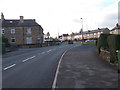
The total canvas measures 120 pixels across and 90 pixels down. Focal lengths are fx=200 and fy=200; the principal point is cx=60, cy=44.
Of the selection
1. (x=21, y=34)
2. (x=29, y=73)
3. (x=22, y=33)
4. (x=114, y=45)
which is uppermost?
(x=22, y=33)

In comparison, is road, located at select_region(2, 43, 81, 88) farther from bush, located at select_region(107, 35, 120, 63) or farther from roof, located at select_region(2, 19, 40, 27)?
roof, located at select_region(2, 19, 40, 27)

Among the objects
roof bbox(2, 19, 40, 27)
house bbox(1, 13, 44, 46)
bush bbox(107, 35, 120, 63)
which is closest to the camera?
bush bbox(107, 35, 120, 63)

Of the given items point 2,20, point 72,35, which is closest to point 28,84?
point 2,20

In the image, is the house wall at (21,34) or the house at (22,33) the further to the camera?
the house at (22,33)

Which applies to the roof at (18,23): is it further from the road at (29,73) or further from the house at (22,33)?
the road at (29,73)

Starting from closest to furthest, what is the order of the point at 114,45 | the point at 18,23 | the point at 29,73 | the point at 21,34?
the point at 29,73
the point at 114,45
the point at 21,34
the point at 18,23

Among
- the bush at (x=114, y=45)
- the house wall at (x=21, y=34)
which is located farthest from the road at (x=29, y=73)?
the house wall at (x=21, y=34)

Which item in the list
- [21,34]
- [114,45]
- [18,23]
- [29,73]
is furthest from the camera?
[18,23]

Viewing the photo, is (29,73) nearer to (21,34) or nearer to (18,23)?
(21,34)

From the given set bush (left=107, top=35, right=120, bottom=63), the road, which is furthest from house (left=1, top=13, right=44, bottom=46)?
bush (left=107, top=35, right=120, bottom=63)

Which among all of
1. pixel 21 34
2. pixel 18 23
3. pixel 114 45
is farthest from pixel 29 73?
pixel 18 23

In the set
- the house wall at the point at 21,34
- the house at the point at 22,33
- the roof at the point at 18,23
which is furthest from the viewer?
the roof at the point at 18,23

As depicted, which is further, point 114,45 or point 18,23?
point 18,23

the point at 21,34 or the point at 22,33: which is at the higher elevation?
the point at 22,33
